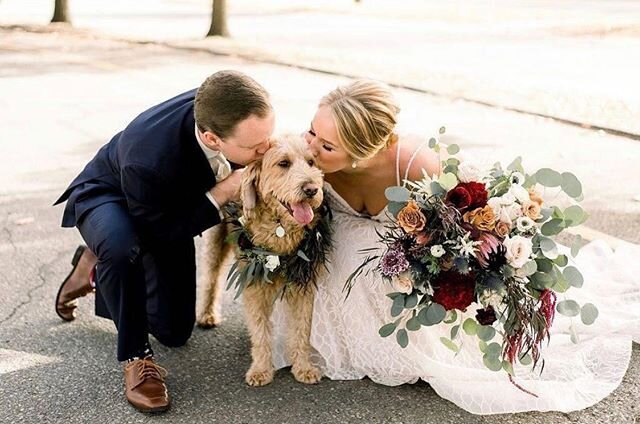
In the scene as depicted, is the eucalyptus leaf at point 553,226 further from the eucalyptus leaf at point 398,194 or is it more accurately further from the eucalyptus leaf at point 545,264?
the eucalyptus leaf at point 398,194

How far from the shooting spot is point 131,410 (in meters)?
3.61

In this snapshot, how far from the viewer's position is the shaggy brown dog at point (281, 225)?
3465 mm

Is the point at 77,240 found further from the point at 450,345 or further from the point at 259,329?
the point at 450,345

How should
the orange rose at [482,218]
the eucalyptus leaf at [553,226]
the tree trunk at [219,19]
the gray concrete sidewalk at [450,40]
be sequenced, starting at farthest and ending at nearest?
1. the tree trunk at [219,19]
2. the gray concrete sidewalk at [450,40]
3. the eucalyptus leaf at [553,226]
4. the orange rose at [482,218]

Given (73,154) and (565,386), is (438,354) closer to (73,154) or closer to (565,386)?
(565,386)

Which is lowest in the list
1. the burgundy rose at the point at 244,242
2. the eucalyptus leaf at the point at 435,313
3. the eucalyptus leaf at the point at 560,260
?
the burgundy rose at the point at 244,242

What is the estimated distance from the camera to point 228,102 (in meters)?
3.45

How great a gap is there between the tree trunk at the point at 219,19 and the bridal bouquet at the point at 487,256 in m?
13.9

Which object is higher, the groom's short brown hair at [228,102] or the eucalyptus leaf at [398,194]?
the groom's short brown hair at [228,102]

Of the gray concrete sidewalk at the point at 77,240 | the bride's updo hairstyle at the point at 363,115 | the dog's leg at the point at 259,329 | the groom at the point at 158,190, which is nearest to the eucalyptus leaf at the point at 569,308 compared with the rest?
the gray concrete sidewalk at the point at 77,240

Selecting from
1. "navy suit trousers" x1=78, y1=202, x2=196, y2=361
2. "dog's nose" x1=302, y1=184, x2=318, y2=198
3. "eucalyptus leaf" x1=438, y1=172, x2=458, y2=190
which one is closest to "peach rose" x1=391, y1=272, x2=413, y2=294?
"eucalyptus leaf" x1=438, y1=172, x2=458, y2=190

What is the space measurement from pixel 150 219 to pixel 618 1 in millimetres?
23867

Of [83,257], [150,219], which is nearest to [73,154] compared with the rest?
[83,257]

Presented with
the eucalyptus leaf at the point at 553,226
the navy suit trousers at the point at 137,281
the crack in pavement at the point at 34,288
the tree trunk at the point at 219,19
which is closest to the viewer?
the eucalyptus leaf at the point at 553,226
